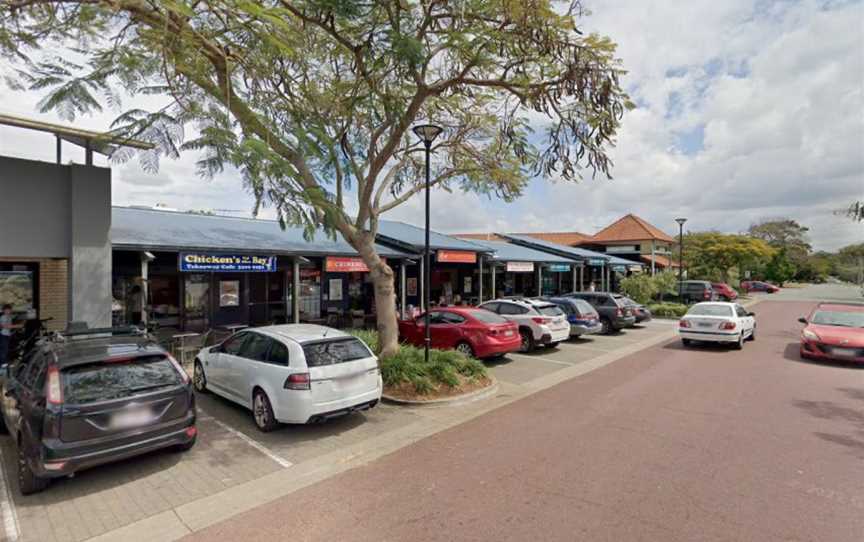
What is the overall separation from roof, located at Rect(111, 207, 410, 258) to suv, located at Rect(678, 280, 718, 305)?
21.1m

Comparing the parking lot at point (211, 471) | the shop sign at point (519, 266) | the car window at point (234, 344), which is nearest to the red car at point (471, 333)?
the parking lot at point (211, 471)

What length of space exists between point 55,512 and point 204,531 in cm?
160

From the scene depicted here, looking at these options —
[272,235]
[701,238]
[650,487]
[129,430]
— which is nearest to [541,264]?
[272,235]

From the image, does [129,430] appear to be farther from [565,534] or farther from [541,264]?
[541,264]

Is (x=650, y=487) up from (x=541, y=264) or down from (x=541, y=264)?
down

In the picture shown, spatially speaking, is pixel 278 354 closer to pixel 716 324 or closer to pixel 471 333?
pixel 471 333

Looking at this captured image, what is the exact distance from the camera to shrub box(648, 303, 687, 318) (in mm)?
22875

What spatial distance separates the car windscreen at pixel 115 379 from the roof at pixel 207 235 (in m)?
4.40

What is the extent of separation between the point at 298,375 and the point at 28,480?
9.35ft

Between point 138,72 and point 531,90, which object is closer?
point 138,72

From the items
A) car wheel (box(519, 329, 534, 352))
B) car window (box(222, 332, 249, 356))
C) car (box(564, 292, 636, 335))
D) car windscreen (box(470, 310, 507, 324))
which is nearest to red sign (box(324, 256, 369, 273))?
car windscreen (box(470, 310, 507, 324))

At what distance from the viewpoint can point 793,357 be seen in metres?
12.3

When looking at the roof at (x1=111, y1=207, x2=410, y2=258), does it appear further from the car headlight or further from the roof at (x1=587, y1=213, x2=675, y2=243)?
the roof at (x1=587, y1=213, x2=675, y2=243)

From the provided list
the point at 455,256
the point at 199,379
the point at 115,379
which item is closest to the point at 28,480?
the point at 115,379
